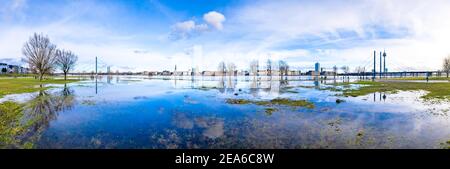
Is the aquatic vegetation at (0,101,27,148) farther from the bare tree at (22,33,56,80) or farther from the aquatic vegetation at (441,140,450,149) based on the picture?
the bare tree at (22,33,56,80)

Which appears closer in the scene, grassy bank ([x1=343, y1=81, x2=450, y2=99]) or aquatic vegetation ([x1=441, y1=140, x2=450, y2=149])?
aquatic vegetation ([x1=441, y1=140, x2=450, y2=149])

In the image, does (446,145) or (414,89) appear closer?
(446,145)

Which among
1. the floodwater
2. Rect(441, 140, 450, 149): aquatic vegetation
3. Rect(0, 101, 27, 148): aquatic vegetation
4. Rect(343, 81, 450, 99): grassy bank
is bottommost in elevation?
Rect(441, 140, 450, 149): aquatic vegetation

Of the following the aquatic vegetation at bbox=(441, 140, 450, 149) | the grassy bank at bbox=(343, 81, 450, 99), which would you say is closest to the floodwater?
the aquatic vegetation at bbox=(441, 140, 450, 149)

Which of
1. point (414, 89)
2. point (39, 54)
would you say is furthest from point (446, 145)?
point (39, 54)

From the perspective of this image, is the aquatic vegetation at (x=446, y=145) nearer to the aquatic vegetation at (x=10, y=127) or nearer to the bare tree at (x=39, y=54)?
the aquatic vegetation at (x=10, y=127)

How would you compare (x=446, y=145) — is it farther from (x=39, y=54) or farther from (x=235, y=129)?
(x=39, y=54)

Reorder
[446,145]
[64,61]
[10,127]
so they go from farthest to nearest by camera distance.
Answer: [64,61], [10,127], [446,145]

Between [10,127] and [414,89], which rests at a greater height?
[414,89]

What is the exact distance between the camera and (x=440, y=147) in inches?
396

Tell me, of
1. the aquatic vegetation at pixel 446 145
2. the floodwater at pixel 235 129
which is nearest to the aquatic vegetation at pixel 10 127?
the floodwater at pixel 235 129

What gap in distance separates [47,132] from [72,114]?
571 cm

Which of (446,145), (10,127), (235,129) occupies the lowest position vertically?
(446,145)
